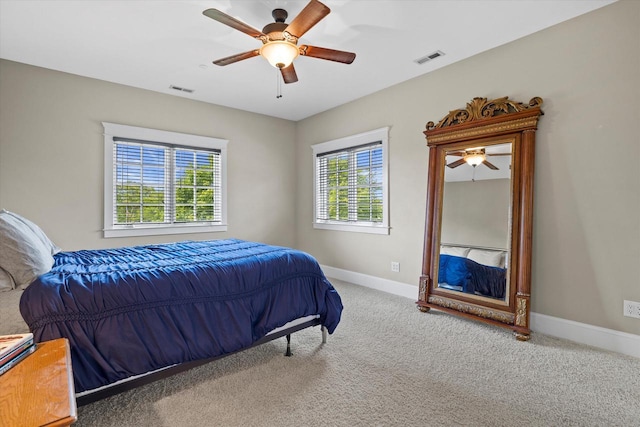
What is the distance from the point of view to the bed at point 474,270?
2998mm

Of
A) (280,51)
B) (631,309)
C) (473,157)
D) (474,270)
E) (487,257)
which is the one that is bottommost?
(631,309)

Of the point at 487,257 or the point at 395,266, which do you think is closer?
the point at 487,257

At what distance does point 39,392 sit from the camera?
37.2 inches

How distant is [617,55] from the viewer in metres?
2.50

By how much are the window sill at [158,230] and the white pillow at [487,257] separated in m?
3.47

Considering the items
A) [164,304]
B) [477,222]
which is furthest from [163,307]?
[477,222]

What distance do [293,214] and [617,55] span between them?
4495mm

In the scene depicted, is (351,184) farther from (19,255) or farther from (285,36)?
(19,255)

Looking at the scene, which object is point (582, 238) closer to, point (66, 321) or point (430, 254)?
point (430, 254)

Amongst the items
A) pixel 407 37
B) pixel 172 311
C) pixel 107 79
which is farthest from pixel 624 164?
pixel 107 79

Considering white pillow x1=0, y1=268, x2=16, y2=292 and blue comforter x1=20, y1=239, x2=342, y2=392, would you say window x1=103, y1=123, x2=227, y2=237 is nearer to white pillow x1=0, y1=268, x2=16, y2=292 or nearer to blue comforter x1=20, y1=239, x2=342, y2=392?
blue comforter x1=20, y1=239, x2=342, y2=392

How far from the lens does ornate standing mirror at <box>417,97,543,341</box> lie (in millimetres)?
2852

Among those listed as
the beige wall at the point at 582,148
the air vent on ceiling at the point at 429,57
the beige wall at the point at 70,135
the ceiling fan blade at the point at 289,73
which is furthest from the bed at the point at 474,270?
the beige wall at the point at 70,135

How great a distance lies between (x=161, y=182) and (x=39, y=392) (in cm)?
382
